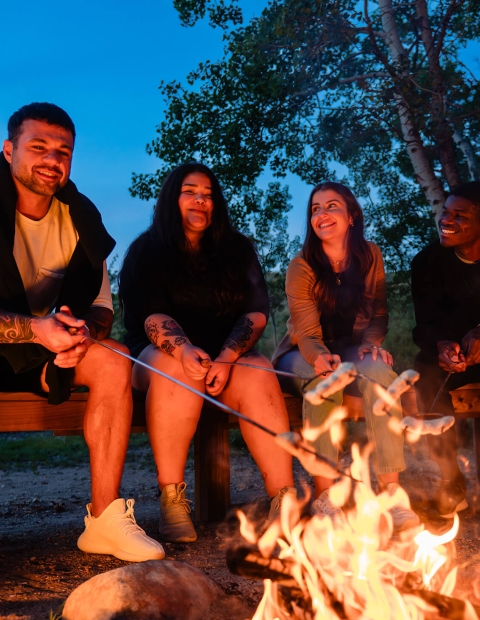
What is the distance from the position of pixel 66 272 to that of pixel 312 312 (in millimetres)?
1418

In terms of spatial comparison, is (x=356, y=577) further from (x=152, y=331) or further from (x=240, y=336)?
(x=152, y=331)

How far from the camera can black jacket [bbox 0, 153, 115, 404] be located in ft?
10.0

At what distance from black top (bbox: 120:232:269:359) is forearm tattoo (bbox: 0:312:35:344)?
2.81ft

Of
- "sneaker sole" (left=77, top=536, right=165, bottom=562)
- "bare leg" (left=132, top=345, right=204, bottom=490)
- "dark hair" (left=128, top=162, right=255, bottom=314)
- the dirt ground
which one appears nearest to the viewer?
the dirt ground

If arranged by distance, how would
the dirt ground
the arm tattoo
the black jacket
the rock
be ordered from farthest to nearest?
the arm tattoo → the black jacket → the dirt ground → the rock

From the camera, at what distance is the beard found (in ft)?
10.6

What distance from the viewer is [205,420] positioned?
3.74 metres

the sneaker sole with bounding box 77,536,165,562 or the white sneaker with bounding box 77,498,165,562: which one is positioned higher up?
the white sneaker with bounding box 77,498,165,562

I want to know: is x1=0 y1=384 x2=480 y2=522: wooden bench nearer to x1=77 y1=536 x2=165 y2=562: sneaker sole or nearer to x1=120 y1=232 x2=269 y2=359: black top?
x1=120 y1=232 x2=269 y2=359: black top

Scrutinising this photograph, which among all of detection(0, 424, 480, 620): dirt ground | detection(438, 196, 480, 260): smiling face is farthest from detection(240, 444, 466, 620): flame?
detection(438, 196, 480, 260): smiling face

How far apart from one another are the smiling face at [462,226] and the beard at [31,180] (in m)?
2.51

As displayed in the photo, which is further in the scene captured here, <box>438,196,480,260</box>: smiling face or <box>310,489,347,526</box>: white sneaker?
<box>438,196,480,260</box>: smiling face

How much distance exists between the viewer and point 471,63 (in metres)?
7.56

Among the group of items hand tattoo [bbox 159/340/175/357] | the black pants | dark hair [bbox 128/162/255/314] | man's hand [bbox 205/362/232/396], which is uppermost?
dark hair [bbox 128/162/255/314]
